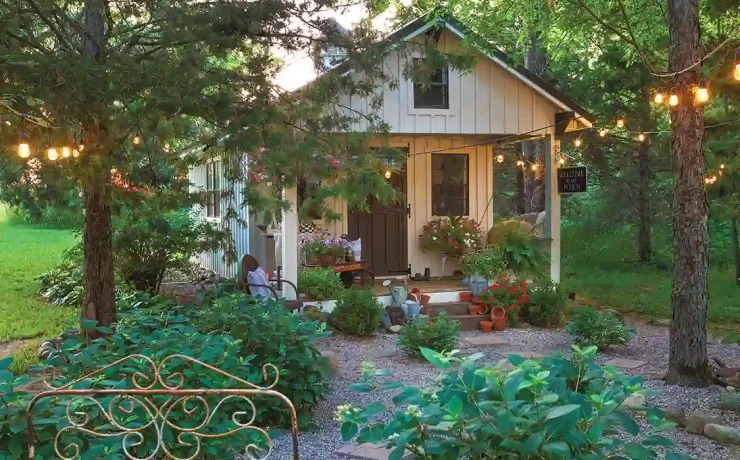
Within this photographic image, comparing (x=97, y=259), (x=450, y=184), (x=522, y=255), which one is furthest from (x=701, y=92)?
(x=450, y=184)

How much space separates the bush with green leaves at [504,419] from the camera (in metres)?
2.26

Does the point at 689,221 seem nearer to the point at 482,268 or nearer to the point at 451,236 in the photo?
the point at 482,268

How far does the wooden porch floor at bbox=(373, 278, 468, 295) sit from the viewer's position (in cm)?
1057

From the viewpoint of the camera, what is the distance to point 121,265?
1044 centimetres

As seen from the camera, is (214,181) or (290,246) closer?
(290,246)

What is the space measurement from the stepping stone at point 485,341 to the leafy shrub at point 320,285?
1935 millimetres

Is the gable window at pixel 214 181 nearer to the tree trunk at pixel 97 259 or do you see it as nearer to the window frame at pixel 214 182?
the window frame at pixel 214 182

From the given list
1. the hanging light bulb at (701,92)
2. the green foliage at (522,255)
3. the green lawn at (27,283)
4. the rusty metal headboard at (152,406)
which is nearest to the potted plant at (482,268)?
the green foliage at (522,255)

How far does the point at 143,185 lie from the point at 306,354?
2587 mm

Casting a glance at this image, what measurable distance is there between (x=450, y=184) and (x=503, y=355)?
477 centimetres

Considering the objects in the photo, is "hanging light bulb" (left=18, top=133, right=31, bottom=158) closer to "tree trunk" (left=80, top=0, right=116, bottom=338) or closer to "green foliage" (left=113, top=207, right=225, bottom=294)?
"tree trunk" (left=80, top=0, right=116, bottom=338)

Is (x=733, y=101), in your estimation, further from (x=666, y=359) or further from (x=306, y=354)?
(x=306, y=354)

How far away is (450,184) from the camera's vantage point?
12.3 m

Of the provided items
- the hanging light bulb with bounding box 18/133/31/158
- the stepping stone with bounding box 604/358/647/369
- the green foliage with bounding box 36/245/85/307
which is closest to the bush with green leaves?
the hanging light bulb with bounding box 18/133/31/158
